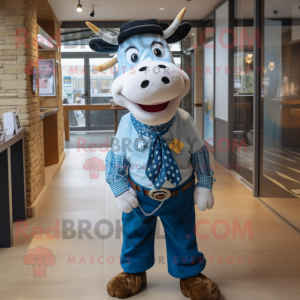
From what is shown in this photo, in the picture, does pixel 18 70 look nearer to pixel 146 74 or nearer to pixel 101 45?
pixel 101 45

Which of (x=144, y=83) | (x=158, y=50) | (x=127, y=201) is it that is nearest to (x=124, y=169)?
(x=127, y=201)

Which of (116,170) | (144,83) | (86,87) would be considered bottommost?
(116,170)

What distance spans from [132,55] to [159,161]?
0.55 meters

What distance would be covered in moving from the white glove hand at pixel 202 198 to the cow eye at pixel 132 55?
29.6 inches

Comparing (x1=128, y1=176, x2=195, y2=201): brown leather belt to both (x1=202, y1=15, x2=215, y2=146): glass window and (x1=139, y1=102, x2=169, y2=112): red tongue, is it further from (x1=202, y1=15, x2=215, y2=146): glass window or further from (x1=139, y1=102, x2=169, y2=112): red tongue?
(x1=202, y1=15, x2=215, y2=146): glass window

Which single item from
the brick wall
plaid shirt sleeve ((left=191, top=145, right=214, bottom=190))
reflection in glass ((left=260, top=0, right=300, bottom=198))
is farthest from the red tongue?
the brick wall

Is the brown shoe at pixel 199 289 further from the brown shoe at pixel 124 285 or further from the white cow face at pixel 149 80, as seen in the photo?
the white cow face at pixel 149 80

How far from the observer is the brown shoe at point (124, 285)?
216 cm

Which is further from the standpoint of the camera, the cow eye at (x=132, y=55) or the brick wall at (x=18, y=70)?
the brick wall at (x=18, y=70)

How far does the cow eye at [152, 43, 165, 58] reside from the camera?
76.4 inches

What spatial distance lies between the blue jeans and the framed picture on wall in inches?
A: 178

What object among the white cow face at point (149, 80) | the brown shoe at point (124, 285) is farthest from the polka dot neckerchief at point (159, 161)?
the brown shoe at point (124, 285)

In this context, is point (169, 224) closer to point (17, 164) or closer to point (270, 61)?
point (17, 164)

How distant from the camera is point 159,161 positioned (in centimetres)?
197
